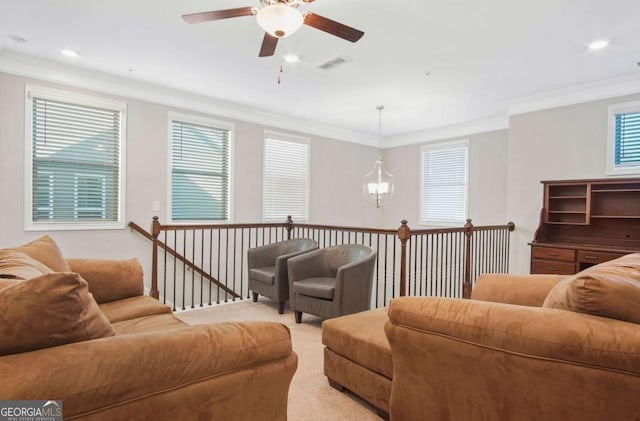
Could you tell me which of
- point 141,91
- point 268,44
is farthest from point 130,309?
point 141,91

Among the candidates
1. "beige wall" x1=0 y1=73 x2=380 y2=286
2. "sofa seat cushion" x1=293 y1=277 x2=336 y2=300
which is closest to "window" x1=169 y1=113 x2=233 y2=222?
"beige wall" x1=0 y1=73 x2=380 y2=286

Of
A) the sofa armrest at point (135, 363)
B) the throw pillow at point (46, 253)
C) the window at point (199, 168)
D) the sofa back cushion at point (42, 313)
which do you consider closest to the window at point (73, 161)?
the window at point (199, 168)

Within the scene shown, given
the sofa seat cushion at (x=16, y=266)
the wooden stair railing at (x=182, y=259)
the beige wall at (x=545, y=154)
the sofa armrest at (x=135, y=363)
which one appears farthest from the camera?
the wooden stair railing at (x=182, y=259)

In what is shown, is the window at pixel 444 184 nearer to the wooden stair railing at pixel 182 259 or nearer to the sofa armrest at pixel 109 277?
the wooden stair railing at pixel 182 259

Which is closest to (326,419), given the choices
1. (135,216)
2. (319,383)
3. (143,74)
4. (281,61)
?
(319,383)

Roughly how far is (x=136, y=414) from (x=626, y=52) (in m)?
4.77

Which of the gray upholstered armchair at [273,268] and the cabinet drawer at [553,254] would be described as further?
the cabinet drawer at [553,254]

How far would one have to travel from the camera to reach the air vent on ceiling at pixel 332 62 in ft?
11.6

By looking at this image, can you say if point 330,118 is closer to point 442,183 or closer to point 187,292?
point 442,183

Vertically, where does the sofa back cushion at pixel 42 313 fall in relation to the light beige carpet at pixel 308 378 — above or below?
above

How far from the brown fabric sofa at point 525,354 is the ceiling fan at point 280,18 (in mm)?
1712

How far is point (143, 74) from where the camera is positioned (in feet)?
13.2

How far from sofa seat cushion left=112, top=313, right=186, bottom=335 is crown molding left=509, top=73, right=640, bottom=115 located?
500 centimetres

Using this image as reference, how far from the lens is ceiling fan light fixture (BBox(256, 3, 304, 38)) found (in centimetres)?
196
